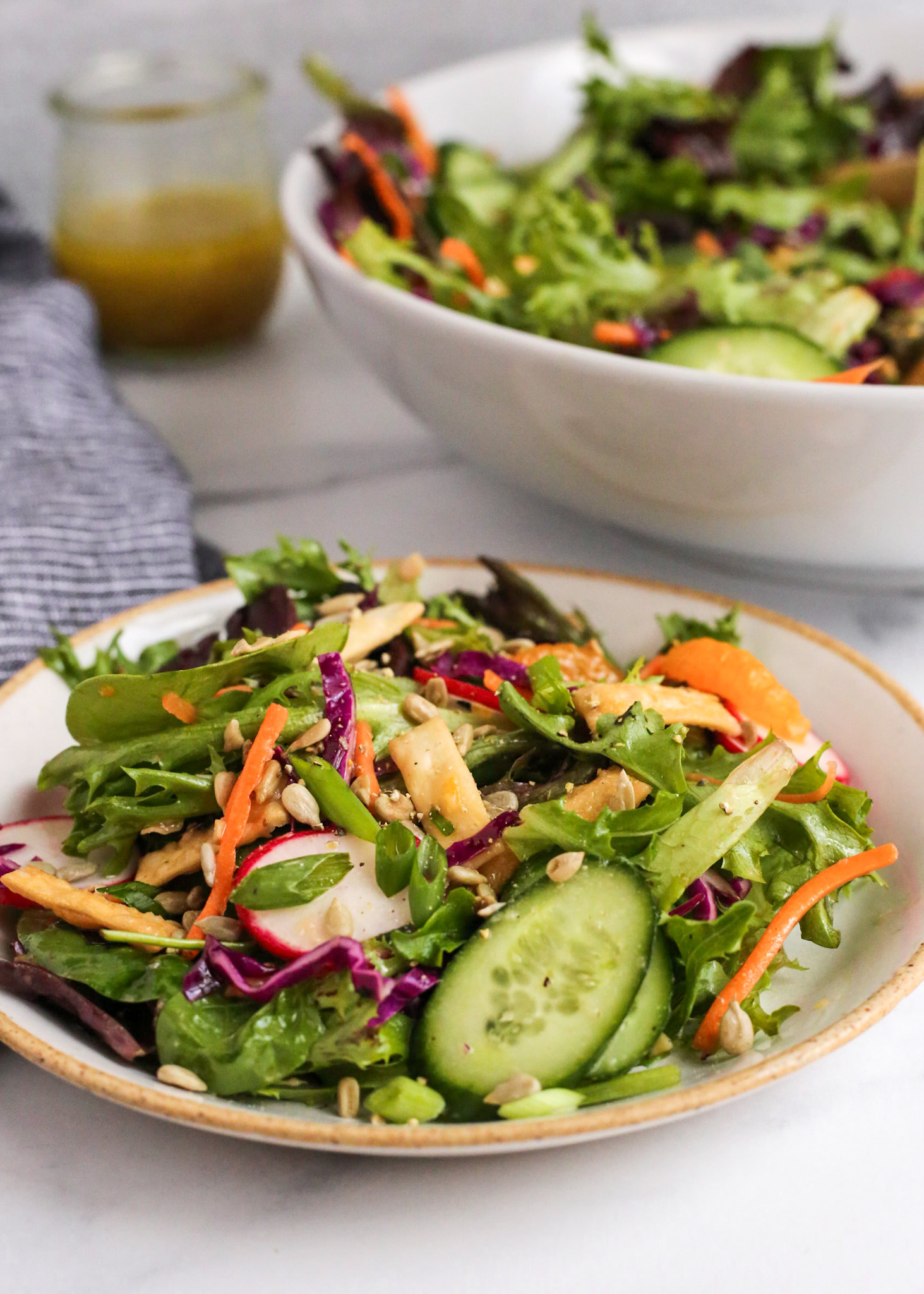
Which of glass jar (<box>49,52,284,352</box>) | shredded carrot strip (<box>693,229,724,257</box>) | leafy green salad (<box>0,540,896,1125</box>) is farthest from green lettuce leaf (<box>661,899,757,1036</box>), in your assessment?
glass jar (<box>49,52,284,352</box>)

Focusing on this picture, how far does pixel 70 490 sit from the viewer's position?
6.68ft

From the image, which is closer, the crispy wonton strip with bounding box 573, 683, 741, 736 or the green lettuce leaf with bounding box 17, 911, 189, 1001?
the green lettuce leaf with bounding box 17, 911, 189, 1001

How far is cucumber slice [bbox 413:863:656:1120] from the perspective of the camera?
1.09m

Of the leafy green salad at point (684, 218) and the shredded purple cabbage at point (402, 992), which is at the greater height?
the leafy green salad at point (684, 218)

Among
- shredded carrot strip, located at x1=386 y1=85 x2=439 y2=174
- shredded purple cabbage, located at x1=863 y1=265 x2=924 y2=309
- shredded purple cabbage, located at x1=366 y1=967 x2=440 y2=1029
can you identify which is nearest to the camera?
shredded purple cabbage, located at x1=366 y1=967 x2=440 y2=1029

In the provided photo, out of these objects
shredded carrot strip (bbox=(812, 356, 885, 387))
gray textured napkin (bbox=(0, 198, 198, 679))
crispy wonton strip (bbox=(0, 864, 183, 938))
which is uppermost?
shredded carrot strip (bbox=(812, 356, 885, 387))

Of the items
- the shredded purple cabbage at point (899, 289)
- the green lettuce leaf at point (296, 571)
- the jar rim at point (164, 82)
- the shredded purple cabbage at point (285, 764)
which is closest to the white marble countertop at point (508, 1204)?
the shredded purple cabbage at point (285, 764)

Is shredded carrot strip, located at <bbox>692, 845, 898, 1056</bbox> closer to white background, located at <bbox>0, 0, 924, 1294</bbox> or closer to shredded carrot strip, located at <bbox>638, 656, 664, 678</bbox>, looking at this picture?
white background, located at <bbox>0, 0, 924, 1294</bbox>

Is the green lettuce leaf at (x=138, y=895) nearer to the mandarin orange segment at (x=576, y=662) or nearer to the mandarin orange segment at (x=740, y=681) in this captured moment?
the mandarin orange segment at (x=576, y=662)

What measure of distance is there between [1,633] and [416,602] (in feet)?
1.87

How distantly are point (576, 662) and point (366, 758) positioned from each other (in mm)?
315

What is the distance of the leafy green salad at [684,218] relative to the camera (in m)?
2.02

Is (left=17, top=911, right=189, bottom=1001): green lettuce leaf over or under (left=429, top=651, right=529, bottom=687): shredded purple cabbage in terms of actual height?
under

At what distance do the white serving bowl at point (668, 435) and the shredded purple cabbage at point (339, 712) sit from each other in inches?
22.5
